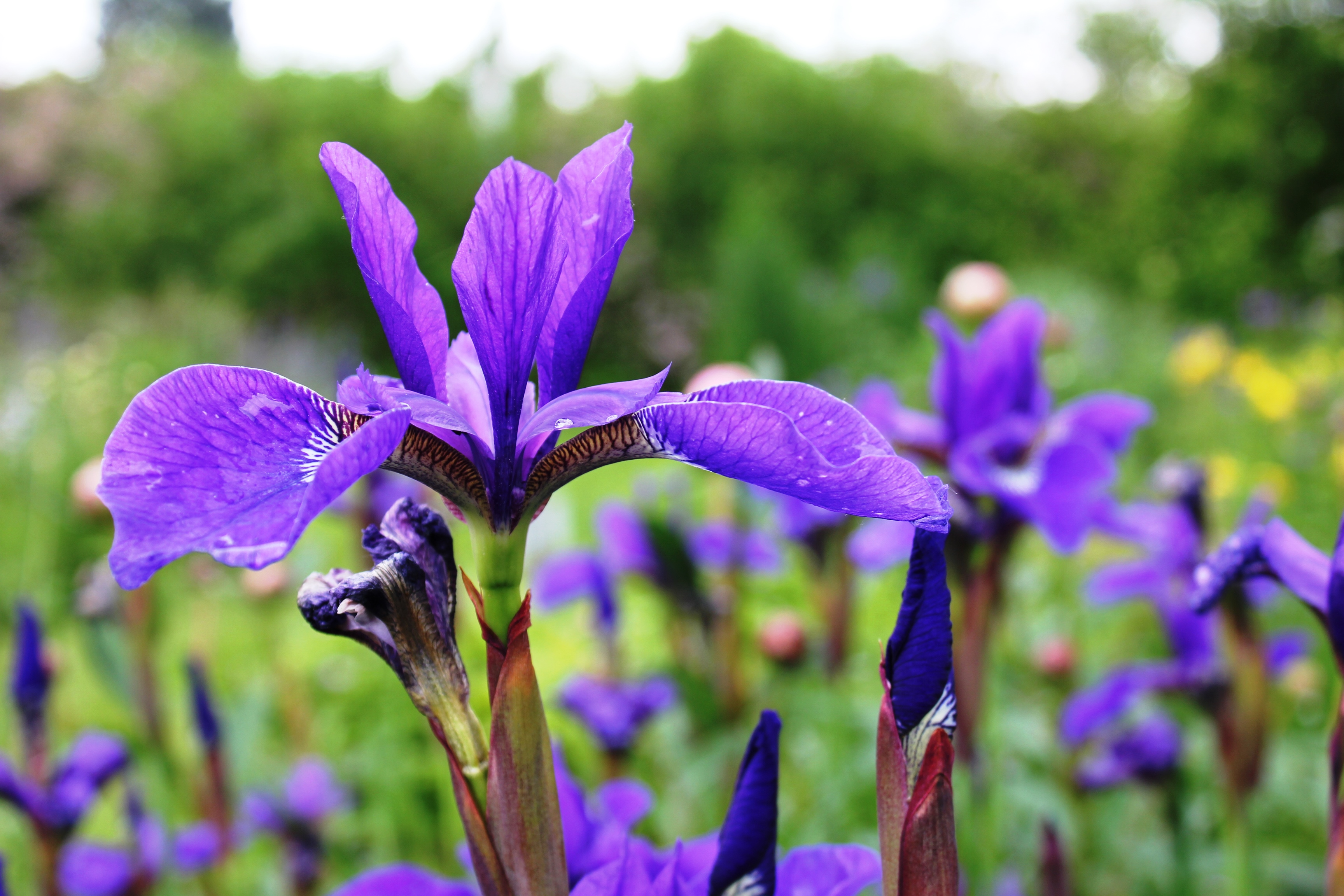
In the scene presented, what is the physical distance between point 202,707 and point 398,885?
0.86m

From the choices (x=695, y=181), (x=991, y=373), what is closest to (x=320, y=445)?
(x=991, y=373)

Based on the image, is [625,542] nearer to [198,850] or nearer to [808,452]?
[198,850]

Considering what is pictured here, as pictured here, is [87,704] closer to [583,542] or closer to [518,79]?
[583,542]

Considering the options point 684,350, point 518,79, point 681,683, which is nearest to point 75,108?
point 518,79

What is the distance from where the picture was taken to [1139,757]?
61.2 inches

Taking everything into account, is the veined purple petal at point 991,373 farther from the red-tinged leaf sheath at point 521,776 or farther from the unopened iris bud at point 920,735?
the red-tinged leaf sheath at point 521,776

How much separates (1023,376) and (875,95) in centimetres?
1294

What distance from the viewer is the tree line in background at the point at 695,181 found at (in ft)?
36.0

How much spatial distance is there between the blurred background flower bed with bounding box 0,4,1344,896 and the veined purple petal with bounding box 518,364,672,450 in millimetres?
1027

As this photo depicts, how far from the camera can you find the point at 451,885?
686 millimetres

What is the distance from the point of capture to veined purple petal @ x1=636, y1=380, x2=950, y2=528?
A: 43cm

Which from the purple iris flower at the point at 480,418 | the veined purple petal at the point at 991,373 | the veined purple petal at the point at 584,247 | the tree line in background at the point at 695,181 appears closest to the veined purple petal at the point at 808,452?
the purple iris flower at the point at 480,418

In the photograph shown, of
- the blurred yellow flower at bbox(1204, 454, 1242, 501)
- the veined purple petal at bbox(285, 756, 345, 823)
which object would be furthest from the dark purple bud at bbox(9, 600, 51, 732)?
the blurred yellow flower at bbox(1204, 454, 1242, 501)

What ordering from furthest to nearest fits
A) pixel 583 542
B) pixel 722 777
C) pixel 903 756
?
1. pixel 583 542
2. pixel 722 777
3. pixel 903 756
